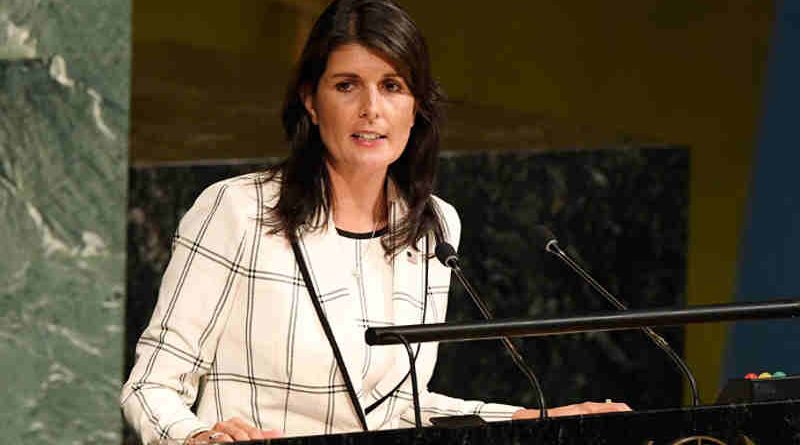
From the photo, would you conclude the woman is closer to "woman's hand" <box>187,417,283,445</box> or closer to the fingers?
the fingers

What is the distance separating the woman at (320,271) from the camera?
2.61 metres

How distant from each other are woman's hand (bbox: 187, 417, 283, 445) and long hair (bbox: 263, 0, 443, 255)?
1.64 ft

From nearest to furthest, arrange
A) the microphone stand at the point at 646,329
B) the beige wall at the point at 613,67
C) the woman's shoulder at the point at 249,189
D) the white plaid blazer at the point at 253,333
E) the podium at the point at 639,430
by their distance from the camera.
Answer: the podium at the point at 639,430
the microphone stand at the point at 646,329
the white plaid blazer at the point at 253,333
the woman's shoulder at the point at 249,189
the beige wall at the point at 613,67

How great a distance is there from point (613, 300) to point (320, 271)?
0.53m

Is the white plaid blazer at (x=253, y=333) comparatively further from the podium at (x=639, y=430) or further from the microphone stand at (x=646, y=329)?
the podium at (x=639, y=430)

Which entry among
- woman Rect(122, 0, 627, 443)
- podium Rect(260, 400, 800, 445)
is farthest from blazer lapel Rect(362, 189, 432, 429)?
podium Rect(260, 400, 800, 445)

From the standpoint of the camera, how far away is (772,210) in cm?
557

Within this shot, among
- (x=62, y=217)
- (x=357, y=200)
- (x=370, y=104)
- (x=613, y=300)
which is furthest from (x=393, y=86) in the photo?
(x=62, y=217)

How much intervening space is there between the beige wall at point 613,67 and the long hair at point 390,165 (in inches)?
101

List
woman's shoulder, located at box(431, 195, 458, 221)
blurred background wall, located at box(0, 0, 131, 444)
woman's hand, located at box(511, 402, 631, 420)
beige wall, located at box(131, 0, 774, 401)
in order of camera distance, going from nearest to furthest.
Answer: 1. blurred background wall, located at box(0, 0, 131, 444)
2. woman's hand, located at box(511, 402, 631, 420)
3. woman's shoulder, located at box(431, 195, 458, 221)
4. beige wall, located at box(131, 0, 774, 401)

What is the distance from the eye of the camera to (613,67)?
6.04m

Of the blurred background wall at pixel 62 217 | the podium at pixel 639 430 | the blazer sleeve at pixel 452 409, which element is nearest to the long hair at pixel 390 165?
the blazer sleeve at pixel 452 409

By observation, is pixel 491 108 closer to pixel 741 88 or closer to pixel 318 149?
pixel 741 88

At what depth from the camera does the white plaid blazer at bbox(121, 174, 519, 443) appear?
2.61 m
